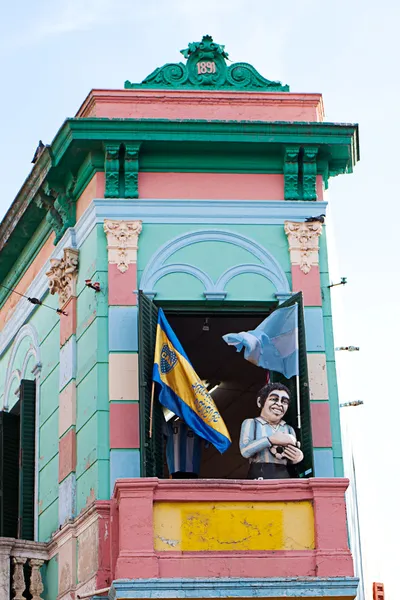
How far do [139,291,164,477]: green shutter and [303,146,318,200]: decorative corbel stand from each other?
2552 mm

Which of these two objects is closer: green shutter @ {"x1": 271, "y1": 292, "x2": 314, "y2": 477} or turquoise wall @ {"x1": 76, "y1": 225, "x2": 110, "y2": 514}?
green shutter @ {"x1": 271, "y1": 292, "x2": 314, "y2": 477}

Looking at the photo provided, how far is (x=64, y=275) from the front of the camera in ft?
52.9

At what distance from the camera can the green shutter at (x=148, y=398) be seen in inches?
549

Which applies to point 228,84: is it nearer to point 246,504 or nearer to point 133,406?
Answer: point 133,406

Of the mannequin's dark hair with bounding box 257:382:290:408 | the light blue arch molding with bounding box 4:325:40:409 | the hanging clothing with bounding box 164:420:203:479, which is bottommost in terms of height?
the hanging clothing with bounding box 164:420:203:479

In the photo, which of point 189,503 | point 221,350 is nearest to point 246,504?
point 189,503

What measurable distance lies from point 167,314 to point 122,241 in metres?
1.03

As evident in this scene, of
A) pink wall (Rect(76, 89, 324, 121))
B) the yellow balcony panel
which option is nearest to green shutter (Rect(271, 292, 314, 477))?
the yellow balcony panel

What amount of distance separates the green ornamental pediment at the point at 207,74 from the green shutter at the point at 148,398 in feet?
11.1

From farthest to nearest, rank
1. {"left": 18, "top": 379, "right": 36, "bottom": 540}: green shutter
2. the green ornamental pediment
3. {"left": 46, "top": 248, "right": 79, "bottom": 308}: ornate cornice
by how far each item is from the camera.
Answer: the green ornamental pediment → {"left": 18, "top": 379, "right": 36, "bottom": 540}: green shutter → {"left": 46, "top": 248, "right": 79, "bottom": 308}: ornate cornice

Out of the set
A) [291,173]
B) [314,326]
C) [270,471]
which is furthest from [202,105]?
[270,471]

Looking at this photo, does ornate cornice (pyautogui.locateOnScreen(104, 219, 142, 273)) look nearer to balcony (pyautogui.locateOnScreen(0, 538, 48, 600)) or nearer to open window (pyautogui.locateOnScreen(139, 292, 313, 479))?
open window (pyautogui.locateOnScreen(139, 292, 313, 479))

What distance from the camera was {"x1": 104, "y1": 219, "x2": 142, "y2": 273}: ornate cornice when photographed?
1537cm

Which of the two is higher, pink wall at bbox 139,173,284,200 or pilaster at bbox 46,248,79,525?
pink wall at bbox 139,173,284,200
